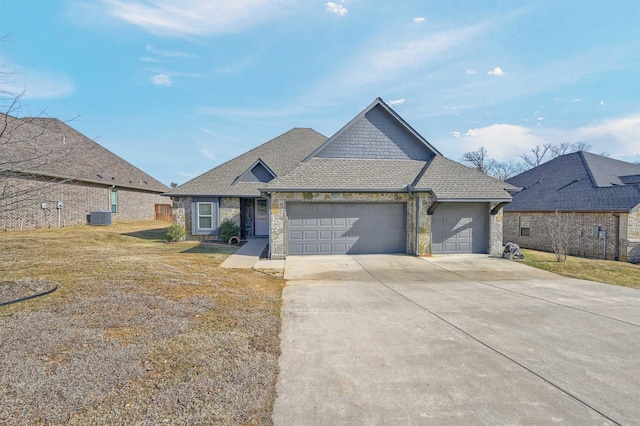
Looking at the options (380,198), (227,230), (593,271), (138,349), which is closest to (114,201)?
(227,230)

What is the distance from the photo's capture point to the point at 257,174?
673 inches

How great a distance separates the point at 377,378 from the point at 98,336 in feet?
13.1

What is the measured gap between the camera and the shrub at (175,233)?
1548 centimetres

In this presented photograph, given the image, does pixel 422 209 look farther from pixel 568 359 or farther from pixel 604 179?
pixel 604 179

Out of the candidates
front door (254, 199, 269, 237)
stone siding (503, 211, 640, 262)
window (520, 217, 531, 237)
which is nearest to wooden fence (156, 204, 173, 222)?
front door (254, 199, 269, 237)

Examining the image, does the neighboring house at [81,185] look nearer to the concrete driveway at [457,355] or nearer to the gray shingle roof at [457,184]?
the concrete driveway at [457,355]

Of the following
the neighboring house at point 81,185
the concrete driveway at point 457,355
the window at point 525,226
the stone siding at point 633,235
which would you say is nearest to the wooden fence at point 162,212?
the neighboring house at point 81,185

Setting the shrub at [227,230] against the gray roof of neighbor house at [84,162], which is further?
the gray roof of neighbor house at [84,162]

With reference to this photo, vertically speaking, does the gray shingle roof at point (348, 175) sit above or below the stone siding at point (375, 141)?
below

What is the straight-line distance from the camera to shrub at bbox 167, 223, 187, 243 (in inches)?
610

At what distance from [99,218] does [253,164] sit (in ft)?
46.7

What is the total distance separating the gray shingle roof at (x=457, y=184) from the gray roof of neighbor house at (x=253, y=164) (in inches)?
295

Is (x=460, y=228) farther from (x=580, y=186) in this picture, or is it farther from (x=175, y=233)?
(x=175, y=233)

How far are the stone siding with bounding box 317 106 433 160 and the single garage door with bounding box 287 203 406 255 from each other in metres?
2.61
